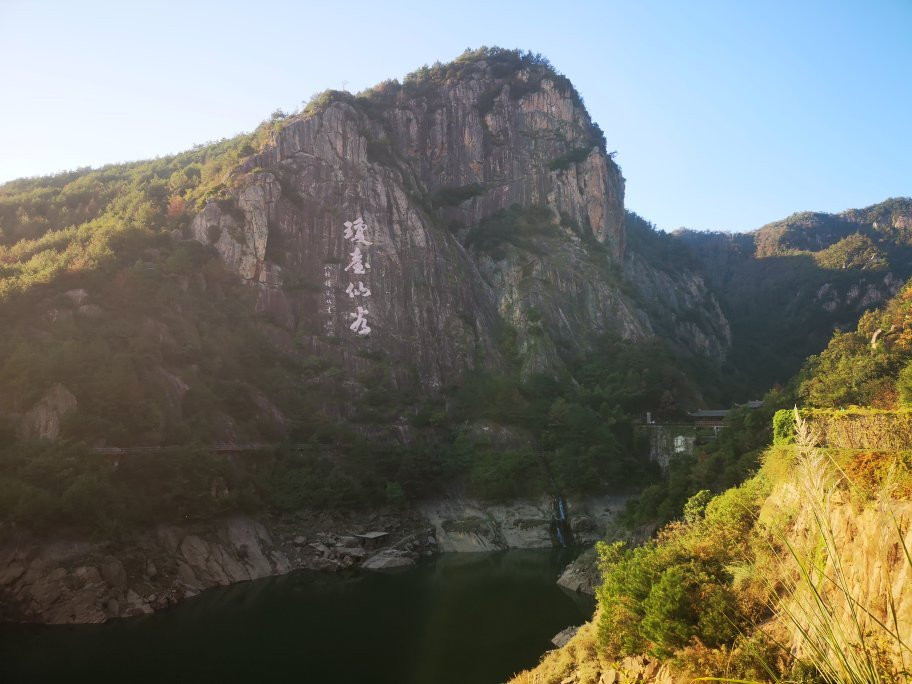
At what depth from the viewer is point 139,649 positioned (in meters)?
22.1

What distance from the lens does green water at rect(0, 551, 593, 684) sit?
2009cm

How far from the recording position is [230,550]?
113 feet

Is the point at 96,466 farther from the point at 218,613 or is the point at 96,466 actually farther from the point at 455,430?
the point at 455,430

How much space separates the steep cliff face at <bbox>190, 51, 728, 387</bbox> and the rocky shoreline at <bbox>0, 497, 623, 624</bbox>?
16.5 m

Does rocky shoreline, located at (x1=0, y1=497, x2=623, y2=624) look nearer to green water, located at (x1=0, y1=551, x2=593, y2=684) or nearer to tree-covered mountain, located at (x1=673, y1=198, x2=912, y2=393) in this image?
green water, located at (x1=0, y1=551, x2=593, y2=684)

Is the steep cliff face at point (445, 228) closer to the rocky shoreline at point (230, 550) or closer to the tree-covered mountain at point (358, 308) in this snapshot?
the tree-covered mountain at point (358, 308)

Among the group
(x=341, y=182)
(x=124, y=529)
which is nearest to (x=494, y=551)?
(x=124, y=529)

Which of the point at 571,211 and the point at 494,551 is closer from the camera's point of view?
the point at 494,551

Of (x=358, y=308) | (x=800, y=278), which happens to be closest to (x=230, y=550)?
(x=358, y=308)

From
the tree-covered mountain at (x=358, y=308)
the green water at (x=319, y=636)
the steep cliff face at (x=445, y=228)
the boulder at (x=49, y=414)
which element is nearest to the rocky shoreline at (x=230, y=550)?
the green water at (x=319, y=636)

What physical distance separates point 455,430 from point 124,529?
29.1m

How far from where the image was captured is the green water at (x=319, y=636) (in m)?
20.1

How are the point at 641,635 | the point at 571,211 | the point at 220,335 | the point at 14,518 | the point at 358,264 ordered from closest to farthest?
the point at 641,635 → the point at 14,518 → the point at 220,335 → the point at 358,264 → the point at 571,211

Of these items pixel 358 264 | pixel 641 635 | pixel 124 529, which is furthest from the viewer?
pixel 358 264
